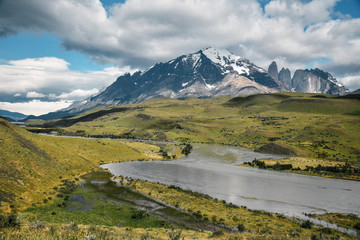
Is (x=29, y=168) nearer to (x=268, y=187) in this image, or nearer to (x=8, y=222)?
(x=8, y=222)

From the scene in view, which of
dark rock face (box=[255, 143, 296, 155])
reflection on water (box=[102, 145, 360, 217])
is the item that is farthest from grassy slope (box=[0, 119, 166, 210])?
dark rock face (box=[255, 143, 296, 155])

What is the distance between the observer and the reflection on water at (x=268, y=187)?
62688 mm

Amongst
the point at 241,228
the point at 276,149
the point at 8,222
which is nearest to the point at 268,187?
the point at 241,228

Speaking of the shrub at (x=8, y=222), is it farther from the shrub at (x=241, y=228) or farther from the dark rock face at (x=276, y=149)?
the dark rock face at (x=276, y=149)

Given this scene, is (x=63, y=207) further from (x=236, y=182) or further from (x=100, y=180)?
(x=236, y=182)

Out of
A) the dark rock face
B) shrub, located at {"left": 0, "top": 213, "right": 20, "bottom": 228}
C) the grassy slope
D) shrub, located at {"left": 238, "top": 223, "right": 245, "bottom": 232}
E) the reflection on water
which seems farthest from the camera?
the dark rock face

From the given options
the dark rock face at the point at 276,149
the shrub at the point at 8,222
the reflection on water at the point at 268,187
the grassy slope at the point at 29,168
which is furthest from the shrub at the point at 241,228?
the dark rock face at the point at 276,149

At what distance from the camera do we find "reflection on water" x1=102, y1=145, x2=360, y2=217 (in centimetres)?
6269

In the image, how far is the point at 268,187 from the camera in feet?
271

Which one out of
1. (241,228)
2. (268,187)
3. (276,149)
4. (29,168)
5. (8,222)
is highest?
(8,222)

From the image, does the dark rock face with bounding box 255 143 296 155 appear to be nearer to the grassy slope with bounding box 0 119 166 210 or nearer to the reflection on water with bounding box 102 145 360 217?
the reflection on water with bounding box 102 145 360 217

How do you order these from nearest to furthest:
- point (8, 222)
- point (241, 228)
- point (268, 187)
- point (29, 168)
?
point (8, 222), point (241, 228), point (29, 168), point (268, 187)

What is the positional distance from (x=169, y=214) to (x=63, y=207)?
2287 cm

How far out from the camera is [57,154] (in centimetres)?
8744
